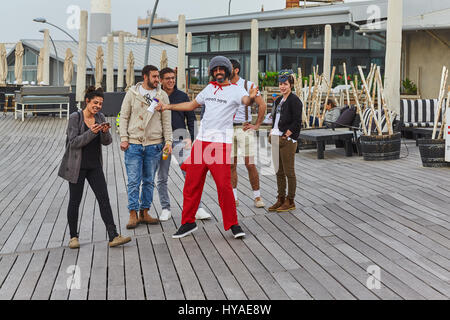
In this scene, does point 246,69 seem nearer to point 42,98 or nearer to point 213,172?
point 42,98

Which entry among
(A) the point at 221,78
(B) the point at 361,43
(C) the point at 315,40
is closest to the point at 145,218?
(A) the point at 221,78

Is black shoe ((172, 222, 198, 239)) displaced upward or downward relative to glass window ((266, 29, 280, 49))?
downward

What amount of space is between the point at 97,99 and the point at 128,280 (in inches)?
70.1

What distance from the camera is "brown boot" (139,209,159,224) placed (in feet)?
24.5

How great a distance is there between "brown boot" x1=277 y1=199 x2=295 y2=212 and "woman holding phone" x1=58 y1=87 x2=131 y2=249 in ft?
6.80

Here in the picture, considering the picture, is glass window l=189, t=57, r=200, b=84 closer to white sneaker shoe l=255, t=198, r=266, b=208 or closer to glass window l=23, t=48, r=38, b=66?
glass window l=23, t=48, r=38, b=66

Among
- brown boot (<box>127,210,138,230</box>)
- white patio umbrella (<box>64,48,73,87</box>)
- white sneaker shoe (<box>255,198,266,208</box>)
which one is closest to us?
brown boot (<box>127,210,138,230</box>)

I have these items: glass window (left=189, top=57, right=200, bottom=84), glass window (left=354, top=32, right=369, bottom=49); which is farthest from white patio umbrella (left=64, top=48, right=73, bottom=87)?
glass window (left=354, top=32, right=369, bottom=49)

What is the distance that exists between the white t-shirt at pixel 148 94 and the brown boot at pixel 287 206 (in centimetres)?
190

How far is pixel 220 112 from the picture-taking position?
6.52m

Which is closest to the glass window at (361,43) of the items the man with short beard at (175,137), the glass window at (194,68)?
the glass window at (194,68)

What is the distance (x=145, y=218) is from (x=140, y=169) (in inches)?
22.6
